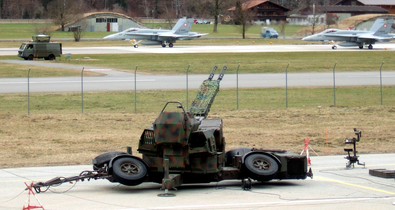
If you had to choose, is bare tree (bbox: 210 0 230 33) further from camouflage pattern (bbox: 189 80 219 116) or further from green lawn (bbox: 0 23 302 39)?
camouflage pattern (bbox: 189 80 219 116)

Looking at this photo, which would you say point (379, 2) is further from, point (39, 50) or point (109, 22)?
point (39, 50)

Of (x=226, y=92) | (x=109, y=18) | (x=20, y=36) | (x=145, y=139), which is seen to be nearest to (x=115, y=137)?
(x=145, y=139)

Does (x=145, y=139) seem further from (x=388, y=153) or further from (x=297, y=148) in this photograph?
(x=388, y=153)

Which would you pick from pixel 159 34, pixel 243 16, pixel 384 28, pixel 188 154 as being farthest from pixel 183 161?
pixel 243 16

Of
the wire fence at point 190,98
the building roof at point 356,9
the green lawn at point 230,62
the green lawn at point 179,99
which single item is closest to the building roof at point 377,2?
the building roof at point 356,9

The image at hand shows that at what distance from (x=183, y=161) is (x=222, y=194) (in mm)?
1113

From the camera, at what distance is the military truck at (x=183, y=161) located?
11.2 metres

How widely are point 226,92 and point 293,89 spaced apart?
14.9ft

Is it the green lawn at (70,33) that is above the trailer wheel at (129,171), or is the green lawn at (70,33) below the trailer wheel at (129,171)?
above

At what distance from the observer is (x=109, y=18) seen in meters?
112

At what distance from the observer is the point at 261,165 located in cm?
1206

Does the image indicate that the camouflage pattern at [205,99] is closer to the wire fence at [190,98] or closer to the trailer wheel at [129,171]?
the trailer wheel at [129,171]

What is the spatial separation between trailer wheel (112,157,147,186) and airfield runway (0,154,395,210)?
0.34m

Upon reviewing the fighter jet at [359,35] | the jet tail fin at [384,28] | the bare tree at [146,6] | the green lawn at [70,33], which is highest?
the bare tree at [146,6]
